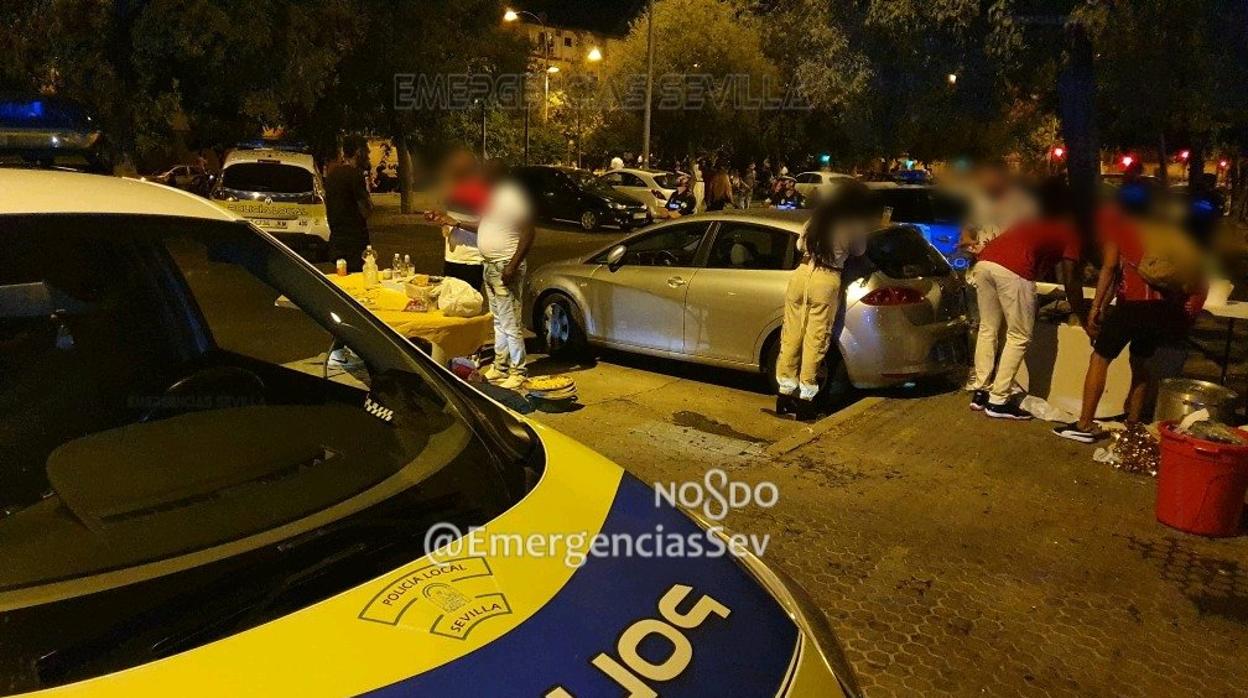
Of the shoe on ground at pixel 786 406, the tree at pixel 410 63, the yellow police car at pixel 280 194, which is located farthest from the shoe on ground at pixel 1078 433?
the tree at pixel 410 63

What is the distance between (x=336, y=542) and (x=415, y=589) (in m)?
0.23

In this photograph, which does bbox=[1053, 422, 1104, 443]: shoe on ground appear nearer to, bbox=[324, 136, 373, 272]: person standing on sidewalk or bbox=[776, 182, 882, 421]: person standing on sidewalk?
bbox=[776, 182, 882, 421]: person standing on sidewalk

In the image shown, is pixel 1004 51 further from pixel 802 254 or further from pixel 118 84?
→ pixel 118 84

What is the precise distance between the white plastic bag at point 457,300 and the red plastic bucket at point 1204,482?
4.25m

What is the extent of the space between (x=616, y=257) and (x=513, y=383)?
1.95 metres

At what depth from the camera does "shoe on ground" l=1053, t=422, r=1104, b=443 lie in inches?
258

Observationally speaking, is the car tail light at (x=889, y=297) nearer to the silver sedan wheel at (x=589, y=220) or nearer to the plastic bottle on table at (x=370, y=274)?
the plastic bottle on table at (x=370, y=274)

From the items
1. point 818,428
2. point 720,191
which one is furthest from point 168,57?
point 818,428

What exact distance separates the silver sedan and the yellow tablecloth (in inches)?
74.7

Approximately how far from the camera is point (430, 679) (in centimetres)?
156

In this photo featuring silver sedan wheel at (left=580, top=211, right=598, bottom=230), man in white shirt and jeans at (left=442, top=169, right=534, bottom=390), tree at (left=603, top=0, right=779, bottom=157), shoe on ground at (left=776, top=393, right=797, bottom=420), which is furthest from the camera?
tree at (left=603, top=0, right=779, bottom=157)

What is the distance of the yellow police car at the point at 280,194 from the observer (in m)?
13.8

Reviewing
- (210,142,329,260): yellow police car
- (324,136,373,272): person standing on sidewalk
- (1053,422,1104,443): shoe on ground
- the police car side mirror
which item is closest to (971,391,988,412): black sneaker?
(1053,422,1104,443): shoe on ground

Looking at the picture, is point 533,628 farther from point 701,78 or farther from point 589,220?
point 701,78
